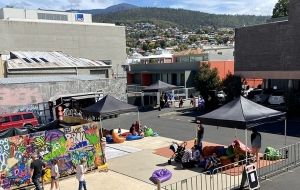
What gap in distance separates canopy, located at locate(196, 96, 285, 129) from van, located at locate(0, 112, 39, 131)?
1566 centimetres

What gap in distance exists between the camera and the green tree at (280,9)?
77750 millimetres

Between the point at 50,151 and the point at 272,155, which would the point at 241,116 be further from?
the point at 50,151

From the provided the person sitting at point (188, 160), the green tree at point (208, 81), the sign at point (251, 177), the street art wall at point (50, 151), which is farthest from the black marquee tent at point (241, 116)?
the green tree at point (208, 81)

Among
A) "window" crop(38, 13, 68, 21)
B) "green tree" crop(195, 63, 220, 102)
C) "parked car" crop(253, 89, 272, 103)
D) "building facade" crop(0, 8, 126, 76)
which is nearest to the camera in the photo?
"green tree" crop(195, 63, 220, 102)

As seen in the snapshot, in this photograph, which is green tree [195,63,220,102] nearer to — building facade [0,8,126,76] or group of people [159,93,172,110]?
group of people [159,93,172,110]

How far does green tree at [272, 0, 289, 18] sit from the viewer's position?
255 ft

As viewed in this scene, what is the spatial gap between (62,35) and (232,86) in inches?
1151

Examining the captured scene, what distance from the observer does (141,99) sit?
42750 millimetres

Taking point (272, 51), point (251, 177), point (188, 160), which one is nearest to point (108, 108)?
point (188, 160)

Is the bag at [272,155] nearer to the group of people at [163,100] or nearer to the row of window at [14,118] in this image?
the row of window at [14,118]

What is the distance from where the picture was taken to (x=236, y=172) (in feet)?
52.7

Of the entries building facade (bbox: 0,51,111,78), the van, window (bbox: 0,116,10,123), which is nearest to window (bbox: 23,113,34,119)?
the van

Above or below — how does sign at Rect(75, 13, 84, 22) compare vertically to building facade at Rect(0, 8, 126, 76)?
above

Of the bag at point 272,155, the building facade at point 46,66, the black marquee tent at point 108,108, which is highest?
the building facade at point 46,66
